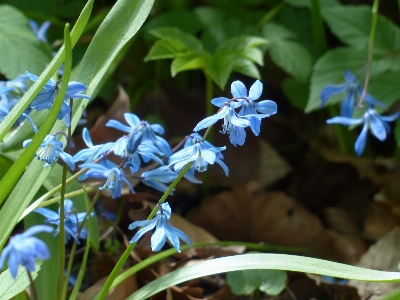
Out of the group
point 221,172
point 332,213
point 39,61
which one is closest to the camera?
point 39,61

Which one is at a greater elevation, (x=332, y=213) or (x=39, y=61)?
(x=39, y=61)

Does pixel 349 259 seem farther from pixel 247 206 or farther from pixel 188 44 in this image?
pixel 188 44

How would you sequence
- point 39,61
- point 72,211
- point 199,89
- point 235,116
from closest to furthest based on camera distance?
1. point 235,116
2. point 72,211
3. point 39,61
4. point 199,89

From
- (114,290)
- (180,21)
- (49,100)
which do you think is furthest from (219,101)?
(180,21)

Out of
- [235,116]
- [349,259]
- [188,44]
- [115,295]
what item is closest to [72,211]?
[115,295]

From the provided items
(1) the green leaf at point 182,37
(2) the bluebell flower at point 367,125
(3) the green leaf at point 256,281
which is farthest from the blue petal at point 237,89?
(1) the green leaf at point 182,37

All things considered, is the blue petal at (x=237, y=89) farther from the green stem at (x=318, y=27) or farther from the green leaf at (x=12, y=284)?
the green stem at (x=318, y=27)

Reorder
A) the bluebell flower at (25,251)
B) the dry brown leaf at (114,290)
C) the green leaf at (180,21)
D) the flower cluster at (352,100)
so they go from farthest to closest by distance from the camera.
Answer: the green leaf at (180,21), the flower cluster at (352,100), the dry brown leaf at (114,290), the bluebell flower at (25,251)
